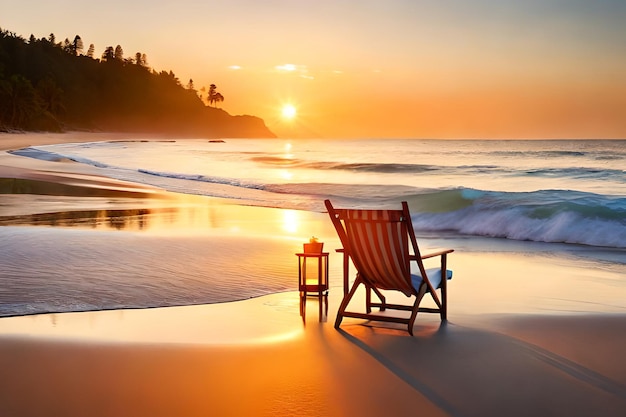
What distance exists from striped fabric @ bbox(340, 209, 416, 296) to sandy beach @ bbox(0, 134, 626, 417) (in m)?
0.48

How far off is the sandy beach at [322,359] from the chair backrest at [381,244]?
1.57 feet

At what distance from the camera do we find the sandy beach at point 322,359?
4.63 m

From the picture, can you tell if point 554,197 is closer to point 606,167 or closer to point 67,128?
point 606,167

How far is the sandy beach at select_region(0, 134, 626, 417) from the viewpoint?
4.63m

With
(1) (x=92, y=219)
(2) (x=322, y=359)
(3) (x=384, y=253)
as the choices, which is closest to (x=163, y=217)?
(1) (x=92, y=219)

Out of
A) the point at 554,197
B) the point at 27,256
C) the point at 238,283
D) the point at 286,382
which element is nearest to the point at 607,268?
the point at 238,283

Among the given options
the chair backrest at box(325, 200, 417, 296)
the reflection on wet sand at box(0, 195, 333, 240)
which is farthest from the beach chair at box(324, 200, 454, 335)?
the reflection on wet sand at box(0, 195, 333, 240)

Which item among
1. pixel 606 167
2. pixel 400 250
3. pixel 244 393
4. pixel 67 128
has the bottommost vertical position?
pixel 244 393

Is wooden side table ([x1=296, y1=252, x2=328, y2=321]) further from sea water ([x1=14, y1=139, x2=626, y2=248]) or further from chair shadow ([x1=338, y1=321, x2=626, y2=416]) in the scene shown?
sea water ([x1=14, y1=139, x2=626, y2=248])

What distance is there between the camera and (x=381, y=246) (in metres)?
6.34

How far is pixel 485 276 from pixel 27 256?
6.04 m

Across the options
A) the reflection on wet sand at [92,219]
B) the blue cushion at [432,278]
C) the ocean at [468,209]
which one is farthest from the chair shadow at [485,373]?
the reflection on wet sand at [92,219]

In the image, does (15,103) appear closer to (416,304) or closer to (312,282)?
(312,282)

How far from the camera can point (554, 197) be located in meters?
20.1
